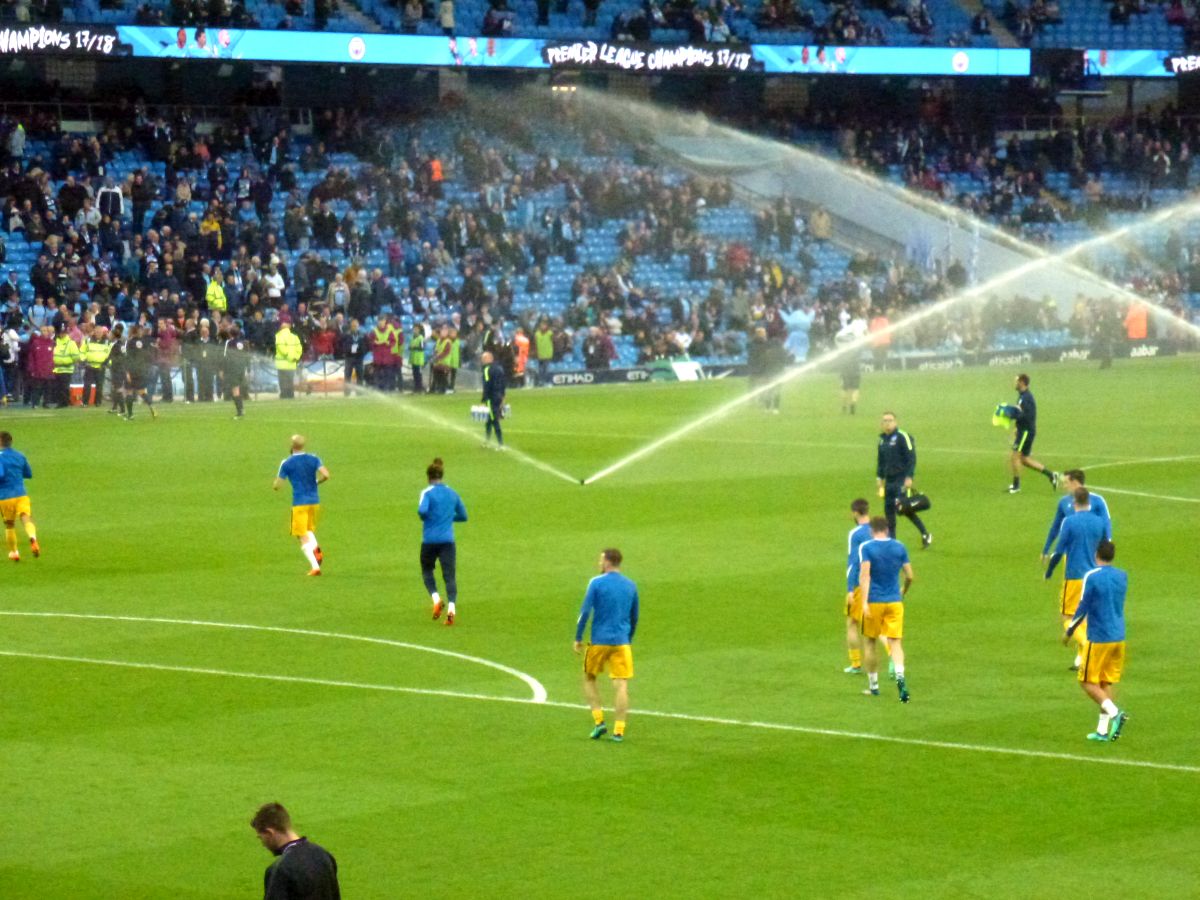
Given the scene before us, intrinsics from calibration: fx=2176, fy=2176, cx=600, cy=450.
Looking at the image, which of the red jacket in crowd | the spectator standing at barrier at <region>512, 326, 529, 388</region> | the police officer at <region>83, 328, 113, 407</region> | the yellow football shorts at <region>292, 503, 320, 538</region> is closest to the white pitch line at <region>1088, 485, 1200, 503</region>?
the yellow football shorts at <region>292, 503, 320, 538</region>

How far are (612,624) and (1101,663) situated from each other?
4.12 metres

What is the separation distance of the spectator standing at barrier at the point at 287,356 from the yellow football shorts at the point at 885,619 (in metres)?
36.2

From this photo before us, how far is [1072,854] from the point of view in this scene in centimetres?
1480

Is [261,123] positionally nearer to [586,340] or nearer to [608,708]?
[586,340]

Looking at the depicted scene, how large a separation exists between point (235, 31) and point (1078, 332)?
102 feet

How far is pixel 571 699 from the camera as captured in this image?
20.4 metres

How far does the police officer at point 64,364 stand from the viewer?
52.3 m

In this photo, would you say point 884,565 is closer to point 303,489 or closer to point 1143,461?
point 303,489

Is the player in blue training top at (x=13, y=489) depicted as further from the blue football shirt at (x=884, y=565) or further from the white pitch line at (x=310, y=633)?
the blue football shirt at (x=884, y=565)

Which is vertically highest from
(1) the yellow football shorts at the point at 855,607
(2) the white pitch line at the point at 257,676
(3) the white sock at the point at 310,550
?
(1) the yellow football shorts at the point at 855,607

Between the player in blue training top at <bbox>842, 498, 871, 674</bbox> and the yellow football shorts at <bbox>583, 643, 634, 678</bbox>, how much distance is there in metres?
2.91

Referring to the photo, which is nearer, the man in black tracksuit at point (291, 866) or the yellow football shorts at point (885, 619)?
the man in black tracksuit at point (291, 866)

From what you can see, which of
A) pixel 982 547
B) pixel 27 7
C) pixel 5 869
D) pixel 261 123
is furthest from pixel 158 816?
pixel 261 123

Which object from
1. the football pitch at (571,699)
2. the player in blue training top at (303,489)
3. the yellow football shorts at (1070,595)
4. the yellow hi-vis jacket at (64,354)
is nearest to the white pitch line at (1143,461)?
the football pitch at (571,699)
